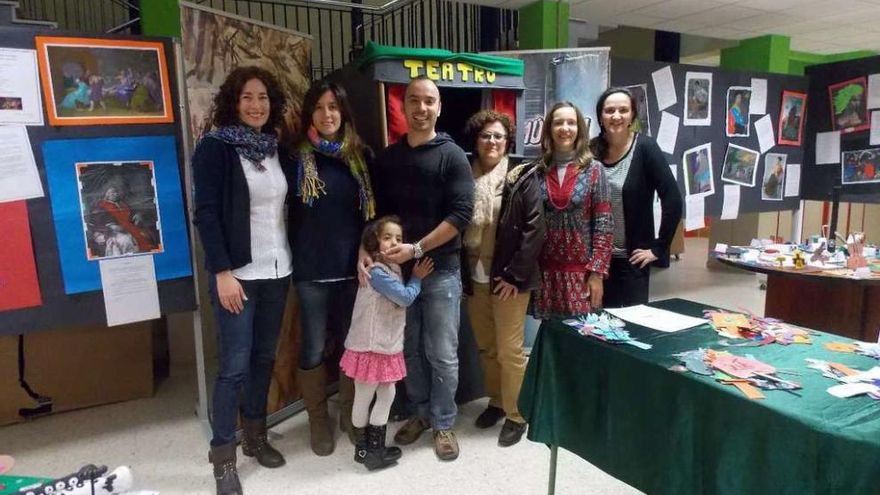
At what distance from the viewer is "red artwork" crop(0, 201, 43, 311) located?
6.95 feet

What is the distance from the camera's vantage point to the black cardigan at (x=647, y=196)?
2297 mm

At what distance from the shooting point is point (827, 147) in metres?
4.11

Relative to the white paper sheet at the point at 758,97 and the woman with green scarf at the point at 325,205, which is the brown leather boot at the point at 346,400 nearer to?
the woman with green scarf at the point at 325,205

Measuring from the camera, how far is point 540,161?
228 cm

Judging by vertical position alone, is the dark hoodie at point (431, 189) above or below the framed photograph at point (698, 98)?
below

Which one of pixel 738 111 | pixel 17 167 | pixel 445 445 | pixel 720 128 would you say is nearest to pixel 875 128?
pixel 738 111

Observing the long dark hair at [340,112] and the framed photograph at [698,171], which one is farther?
the framed photograph at [698,171]

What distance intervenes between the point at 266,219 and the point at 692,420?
1.50 metres

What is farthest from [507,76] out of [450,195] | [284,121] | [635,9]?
[635,9]

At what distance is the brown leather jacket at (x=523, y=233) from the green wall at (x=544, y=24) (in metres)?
3.19

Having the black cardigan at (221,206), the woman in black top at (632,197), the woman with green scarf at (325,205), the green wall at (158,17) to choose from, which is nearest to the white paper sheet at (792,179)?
the woman in black top at (632,197)

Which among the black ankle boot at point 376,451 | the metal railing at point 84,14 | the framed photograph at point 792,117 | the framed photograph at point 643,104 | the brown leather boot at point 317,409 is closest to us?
the black ankle boot at point 376,451

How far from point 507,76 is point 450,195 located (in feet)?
2.84

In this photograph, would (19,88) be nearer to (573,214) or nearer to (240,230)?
(240,230)
